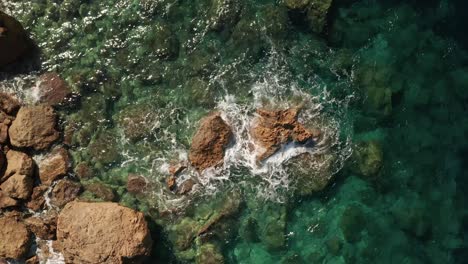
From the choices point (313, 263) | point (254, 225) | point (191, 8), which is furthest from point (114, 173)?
point (313, 263)

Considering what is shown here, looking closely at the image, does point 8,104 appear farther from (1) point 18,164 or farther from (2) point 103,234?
(2) point 103,234

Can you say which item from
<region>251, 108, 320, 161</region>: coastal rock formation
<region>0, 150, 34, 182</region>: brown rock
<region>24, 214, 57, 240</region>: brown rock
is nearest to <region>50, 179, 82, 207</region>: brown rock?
<region>24, 214, 57, 240</region>: brown rock

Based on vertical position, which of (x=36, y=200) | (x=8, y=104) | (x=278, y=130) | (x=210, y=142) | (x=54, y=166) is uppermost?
(x=8, y=104)

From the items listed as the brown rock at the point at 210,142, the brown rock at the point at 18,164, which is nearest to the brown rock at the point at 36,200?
the brown rock at the point at 18,164

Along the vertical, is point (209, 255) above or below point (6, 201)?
below

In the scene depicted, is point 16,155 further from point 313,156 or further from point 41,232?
point 313,156

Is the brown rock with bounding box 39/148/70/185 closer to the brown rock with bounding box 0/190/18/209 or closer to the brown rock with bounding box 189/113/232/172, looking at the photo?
the brown rock with bounding box 0/190/18/209

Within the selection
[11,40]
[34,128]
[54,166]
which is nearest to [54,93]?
[34,128]

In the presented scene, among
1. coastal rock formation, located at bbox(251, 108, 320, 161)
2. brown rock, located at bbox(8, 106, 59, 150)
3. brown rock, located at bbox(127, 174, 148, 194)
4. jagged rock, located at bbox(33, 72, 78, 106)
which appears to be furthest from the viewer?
jagged rock, located at bbox(33, 72, 78, 106)

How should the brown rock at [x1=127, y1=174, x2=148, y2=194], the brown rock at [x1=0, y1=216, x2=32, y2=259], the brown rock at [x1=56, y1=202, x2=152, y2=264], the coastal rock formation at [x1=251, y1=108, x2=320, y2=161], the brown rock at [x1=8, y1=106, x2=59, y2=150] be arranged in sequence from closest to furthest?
1. the brown rock at [x1=56, y1=202, x2=152, y2=264]
2. the brown rock at [x1=0, y1=216, x2=32, y2=259]
3. the brown rock at [x1=8, y1=106, x2=59, y2=150]
4. the coastal rock formation at [x1=251, y1=108, x2=320, y2=161]
5. the brown rock at [x1=127, y1=174, x2=148, y2=194]
